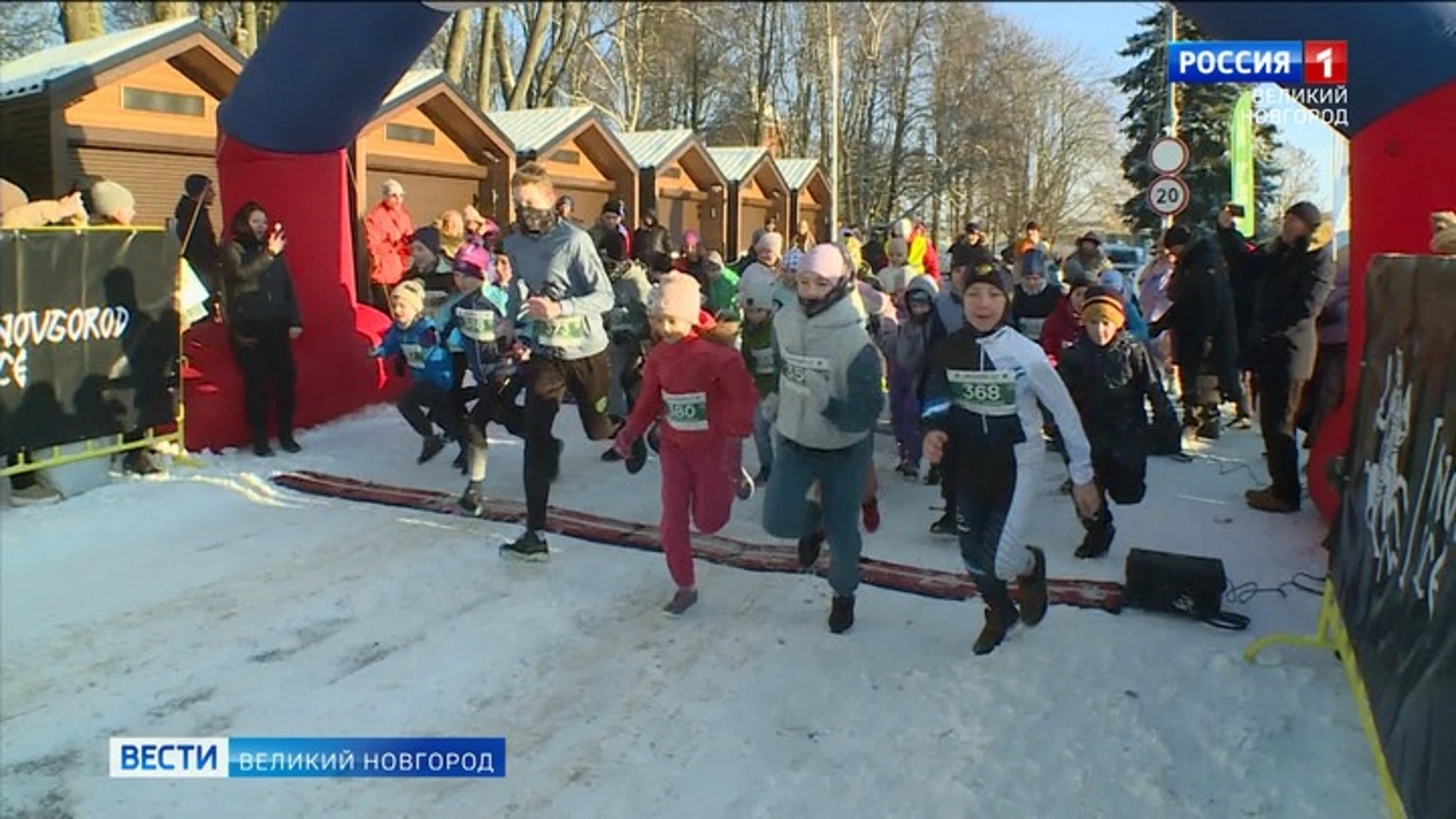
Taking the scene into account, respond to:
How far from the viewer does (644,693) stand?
14.5 feet

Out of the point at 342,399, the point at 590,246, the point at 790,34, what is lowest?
the point at 342,399

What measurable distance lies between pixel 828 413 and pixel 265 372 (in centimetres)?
528

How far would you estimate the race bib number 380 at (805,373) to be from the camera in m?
4.84

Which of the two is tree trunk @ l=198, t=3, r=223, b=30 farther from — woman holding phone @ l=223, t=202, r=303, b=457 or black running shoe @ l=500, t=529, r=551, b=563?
black running shoe @ l=500, t=529, r=551, b=563

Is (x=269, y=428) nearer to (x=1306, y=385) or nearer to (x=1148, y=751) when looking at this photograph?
(x=1148, y=751)

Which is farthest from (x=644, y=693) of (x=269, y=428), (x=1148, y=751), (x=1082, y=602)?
(x=269, y=428)

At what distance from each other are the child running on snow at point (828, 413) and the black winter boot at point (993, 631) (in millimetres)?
601

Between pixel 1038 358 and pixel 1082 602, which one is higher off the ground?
pixel 1038 358

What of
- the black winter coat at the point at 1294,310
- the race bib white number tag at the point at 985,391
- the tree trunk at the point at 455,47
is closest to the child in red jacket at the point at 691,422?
the race bib white number tag at the point at 985,391

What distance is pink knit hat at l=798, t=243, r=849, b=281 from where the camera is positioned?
4.84 m

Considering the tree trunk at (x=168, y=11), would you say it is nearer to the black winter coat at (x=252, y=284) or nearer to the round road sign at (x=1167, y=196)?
the black winter coat at (x=252, y=284)

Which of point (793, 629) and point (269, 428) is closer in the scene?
point (793, 629)

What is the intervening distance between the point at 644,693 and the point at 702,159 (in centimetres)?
2202

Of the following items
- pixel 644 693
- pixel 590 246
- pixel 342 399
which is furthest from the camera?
pixel 342 399
